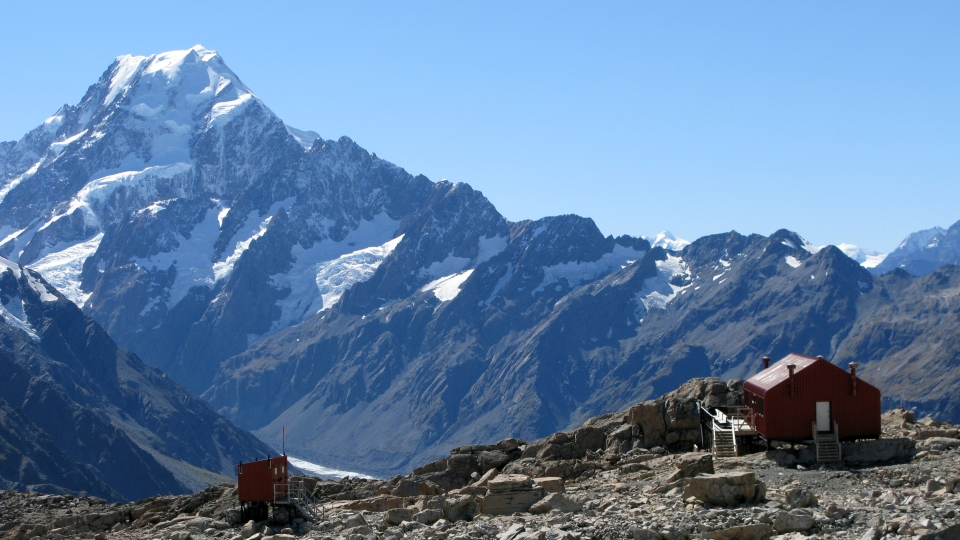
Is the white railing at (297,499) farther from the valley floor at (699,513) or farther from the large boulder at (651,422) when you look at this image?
the large boulder at (651,422)

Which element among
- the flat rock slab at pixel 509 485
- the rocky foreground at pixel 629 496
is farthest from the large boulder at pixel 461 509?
the flat rock slab at pixel 509 485

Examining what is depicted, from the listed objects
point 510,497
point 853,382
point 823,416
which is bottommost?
point 510,497

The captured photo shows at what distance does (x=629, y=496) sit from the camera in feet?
152

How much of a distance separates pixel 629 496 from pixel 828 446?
9.78m

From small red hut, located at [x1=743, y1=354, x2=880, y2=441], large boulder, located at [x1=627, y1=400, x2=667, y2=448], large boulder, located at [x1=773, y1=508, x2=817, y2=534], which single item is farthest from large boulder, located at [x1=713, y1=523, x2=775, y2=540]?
large boulder, located at [x1=627, y1=400, x2=667, y2=448]

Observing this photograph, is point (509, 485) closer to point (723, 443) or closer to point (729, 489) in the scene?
point (729, 489)

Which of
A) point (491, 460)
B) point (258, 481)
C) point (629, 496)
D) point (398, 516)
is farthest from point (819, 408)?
point (258, 481)

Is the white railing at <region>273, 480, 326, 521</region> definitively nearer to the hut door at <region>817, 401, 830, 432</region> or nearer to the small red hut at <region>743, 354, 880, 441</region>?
the small red hut at <region>743, 354, 880, 441</region>

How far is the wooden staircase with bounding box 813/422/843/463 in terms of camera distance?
50.0 meters

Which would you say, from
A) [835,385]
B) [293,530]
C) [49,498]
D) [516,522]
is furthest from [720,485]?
[49,498]

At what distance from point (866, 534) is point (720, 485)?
24.2 ft

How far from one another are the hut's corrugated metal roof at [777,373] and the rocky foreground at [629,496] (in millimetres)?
2864

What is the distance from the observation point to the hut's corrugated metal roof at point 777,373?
52.4 m

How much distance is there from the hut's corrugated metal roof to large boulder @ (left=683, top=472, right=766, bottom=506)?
→ 10.5 m
